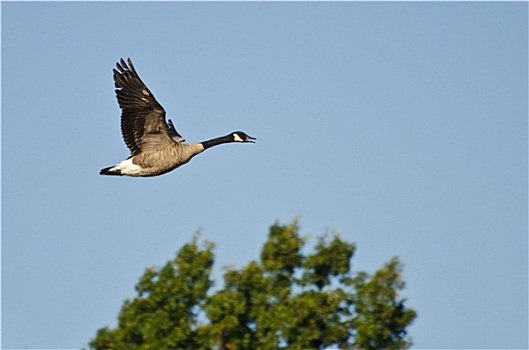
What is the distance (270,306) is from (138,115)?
178 inches

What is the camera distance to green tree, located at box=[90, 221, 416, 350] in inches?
938

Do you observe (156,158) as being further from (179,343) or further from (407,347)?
(407,347)

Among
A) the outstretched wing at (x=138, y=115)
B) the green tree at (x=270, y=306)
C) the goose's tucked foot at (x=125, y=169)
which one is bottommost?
the green tree at (x=270, y=306)

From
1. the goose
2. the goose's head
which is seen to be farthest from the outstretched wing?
the goose's head

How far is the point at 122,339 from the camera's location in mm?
24812

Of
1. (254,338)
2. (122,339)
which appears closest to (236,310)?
(254,338)

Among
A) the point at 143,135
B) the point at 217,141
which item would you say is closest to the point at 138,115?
the point at 143,135

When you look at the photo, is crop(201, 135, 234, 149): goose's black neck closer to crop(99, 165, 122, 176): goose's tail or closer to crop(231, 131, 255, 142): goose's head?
crop(231, 131, 255, 142): goose's head

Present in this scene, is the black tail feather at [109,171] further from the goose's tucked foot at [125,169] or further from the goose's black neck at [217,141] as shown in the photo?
the goose's black neck at [217,141]

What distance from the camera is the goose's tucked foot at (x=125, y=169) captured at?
25156 millimetres

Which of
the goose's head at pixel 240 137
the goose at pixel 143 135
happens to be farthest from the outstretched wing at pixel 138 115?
the goose's head at pixel 240 137

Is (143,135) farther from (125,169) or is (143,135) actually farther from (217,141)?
(217,141)

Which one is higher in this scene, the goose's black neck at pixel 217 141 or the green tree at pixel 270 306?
the goose's black neck at pixel 217 141

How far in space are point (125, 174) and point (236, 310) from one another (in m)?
3.63
